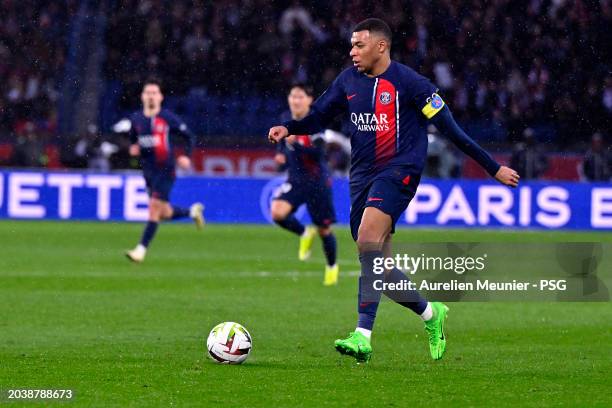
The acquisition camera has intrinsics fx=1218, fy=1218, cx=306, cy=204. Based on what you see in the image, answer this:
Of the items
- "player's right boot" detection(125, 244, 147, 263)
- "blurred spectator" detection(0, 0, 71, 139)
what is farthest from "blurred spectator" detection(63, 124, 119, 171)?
"player's right boot" detection(125, 244, 147, 263)

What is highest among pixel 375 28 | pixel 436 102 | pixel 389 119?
pixel 375 28

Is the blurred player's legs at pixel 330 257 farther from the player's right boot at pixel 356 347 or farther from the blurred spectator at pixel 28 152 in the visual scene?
the blurred spectator at pixel 28 152

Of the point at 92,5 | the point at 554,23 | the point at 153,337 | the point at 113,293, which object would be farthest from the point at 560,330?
the point at 92,5

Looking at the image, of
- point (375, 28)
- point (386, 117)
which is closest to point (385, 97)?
point (386, 117)

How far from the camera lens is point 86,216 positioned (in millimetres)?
21234

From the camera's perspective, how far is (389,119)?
7.25 meters

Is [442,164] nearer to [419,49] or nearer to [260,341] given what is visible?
[419,49]

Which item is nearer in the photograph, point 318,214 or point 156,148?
point 318,214

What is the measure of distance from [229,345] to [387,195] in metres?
1.28

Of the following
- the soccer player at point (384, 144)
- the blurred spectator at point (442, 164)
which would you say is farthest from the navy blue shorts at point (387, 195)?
the blurred spectator at point (442, 164)

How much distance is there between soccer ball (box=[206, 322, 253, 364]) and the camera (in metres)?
6.86

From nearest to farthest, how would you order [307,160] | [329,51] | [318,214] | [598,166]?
[318,214], [307,160], [598,166], [329,51]

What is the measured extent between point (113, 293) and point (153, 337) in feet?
10.0

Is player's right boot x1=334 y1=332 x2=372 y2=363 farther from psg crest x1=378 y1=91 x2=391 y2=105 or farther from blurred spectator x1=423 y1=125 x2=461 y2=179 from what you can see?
blurred spectator x1=423 y1=125 x2=461 y2=179
